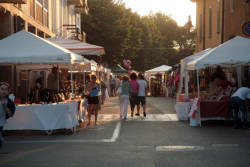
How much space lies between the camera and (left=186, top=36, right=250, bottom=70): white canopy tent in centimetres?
1295

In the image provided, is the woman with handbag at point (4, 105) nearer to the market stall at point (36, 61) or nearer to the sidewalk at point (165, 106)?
the market stall at point (36, 61)

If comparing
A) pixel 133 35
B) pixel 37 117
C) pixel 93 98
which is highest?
pixel 133 35

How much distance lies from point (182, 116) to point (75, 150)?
267 inches

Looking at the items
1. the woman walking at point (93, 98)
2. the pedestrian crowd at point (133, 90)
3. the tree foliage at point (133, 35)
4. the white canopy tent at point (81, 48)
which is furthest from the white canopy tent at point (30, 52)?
the tree foliage at point (133, 35)

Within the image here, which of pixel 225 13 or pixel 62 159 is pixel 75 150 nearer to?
pixel 62 159

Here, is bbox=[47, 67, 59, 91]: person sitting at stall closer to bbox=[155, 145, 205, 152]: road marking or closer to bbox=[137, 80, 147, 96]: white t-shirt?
bbox=[137, 80, 147, 96]: white t-shirt

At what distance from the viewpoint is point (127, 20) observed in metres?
47.8

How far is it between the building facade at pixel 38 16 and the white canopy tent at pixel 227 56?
7.35 meters

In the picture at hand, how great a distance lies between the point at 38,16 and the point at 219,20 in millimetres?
10996

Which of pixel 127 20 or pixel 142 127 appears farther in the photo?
pixel 127 20

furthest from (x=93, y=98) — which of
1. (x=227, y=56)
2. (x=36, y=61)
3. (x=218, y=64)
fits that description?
(x=227, y=56)

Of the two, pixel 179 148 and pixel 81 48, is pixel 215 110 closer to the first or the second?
pixel 179 148

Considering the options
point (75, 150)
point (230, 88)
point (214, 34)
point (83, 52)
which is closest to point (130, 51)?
point (214, 34)

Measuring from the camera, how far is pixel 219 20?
986 inches
